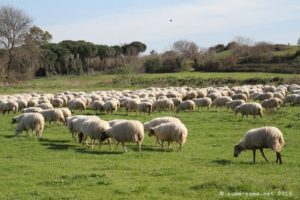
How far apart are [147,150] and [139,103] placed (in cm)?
1644

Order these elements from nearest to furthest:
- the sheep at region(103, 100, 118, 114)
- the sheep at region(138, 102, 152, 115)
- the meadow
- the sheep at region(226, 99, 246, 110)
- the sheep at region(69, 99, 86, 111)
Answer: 1. the meadow
2. the sheep at region(138, 102, 152, 115)
3. the sheep at region(103, 100, 118, 114)
4. the sheep at region(226, 99, 246, 110)
5. the sheep at region(69, 99, 86, 111)

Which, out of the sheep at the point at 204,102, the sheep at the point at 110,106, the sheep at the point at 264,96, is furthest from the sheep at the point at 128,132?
the sheep at the point at 264,96

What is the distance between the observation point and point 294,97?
39625 mm

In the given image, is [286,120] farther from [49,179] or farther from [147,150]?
[49,179]

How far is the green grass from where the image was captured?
12.0 metres

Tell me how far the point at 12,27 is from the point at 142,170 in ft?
240

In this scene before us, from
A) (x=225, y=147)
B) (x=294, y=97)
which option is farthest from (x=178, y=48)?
(x=225, y=147)

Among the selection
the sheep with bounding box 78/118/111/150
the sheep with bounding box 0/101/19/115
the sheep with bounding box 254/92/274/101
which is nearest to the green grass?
the sheep with bounding box 78/118/111/150

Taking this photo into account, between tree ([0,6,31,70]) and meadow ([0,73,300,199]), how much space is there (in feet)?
204

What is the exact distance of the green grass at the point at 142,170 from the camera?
1199 centimetres

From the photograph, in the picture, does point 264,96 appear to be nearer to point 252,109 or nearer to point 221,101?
point 221,101

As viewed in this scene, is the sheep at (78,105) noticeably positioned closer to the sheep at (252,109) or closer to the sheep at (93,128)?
the sheep at (252,109)

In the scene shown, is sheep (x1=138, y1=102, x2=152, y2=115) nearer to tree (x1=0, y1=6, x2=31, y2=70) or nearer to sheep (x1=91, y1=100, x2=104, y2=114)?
sheep (x1=91, y1=100, x2=104, y2=114)

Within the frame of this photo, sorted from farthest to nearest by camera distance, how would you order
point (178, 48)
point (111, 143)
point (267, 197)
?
point (178, 48), point (111, 143), point (267, 197)
